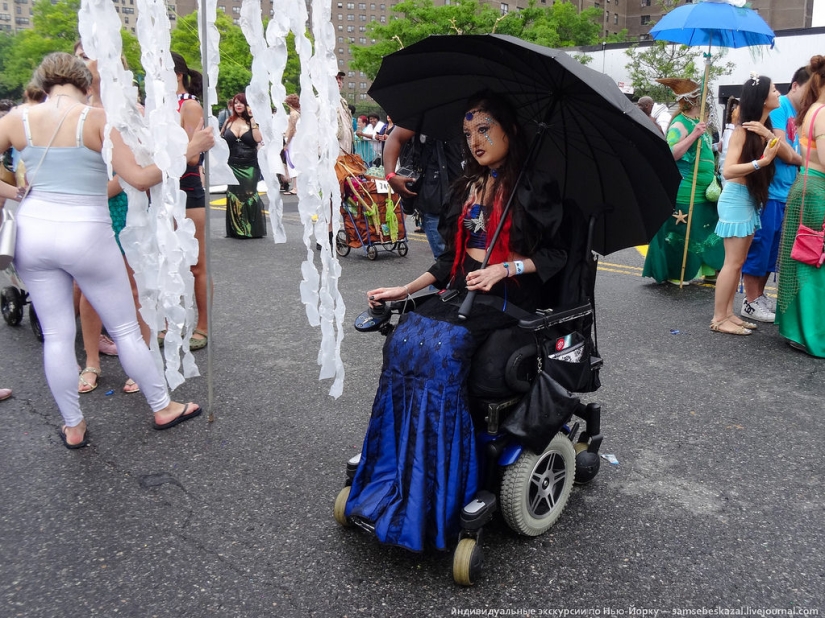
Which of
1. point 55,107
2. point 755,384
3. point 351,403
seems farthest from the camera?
point 755,384

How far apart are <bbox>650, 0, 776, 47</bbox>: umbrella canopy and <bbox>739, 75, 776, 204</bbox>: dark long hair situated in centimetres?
120

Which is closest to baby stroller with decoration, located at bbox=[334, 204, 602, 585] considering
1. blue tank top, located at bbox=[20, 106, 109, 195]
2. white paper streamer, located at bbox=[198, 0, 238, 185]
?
white paper streamer, located at bbox=[198, 0, 238, 185]

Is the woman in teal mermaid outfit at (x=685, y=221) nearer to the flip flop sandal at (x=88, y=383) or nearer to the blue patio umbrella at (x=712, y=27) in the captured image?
the blue patio umbrella at (x=712, y=27)

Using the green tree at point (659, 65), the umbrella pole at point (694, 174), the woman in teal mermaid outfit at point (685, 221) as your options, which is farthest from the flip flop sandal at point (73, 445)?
the green tree at point (659, 65)

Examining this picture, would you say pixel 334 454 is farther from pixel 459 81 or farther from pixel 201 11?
pixel 201 11

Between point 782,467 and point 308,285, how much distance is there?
2468 millimetres

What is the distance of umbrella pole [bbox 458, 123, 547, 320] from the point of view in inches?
103

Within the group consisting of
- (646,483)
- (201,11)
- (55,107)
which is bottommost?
(646,483)

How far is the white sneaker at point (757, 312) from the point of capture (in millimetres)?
5918

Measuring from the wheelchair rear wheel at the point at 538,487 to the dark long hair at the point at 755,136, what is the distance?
3644 mm

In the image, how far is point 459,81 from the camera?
9.62ft

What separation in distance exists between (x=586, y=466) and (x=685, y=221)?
4.66 meters

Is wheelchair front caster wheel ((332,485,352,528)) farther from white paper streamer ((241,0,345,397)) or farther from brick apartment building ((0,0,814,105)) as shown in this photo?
brick apartment building ((0,0,814,105))

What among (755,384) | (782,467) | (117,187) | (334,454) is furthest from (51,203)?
(755,384)
